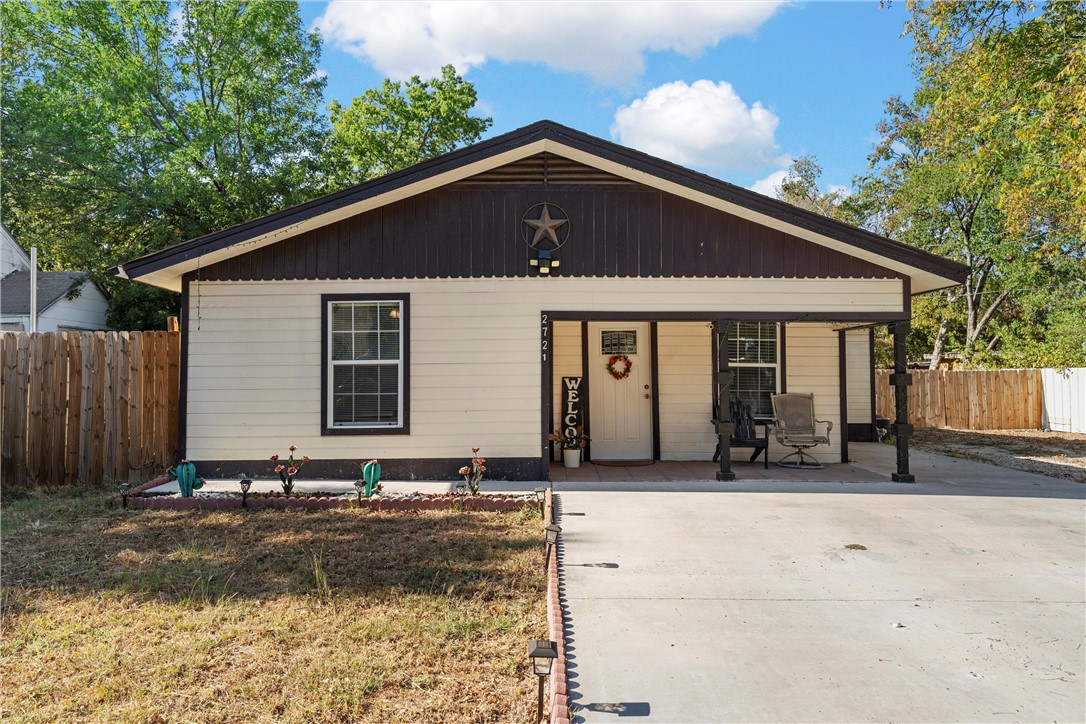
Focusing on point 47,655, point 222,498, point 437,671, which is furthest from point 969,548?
point 222,498

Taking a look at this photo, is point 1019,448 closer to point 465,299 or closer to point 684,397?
point 684,397

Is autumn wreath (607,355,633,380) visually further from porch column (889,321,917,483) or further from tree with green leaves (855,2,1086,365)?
tree with green leaves (855,2,1086,365)

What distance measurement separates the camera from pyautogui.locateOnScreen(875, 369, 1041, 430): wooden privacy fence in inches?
655

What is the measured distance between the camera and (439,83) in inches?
975

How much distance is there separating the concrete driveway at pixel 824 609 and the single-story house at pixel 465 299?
2.01 m

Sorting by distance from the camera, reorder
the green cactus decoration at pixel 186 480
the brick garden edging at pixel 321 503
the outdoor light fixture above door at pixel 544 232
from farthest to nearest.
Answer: the outdoor light fixture above door at pixel 544 232
the green cactus decoration at pixel 186 480
the brick garden edging at pixel 321 503

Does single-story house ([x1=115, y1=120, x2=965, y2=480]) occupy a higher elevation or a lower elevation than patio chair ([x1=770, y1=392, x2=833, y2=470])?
higher

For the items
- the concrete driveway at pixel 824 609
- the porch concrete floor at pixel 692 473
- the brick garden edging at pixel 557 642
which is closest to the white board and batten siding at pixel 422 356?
the porch concrete floor at pixel 692 473

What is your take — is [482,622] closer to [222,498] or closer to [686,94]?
[222,498]

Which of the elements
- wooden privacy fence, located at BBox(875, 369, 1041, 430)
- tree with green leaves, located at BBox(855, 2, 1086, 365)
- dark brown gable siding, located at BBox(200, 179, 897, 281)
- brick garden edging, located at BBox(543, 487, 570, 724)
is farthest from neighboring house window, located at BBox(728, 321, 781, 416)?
wooden privacy fence, located at BBox(875, 369, 1041, 430)

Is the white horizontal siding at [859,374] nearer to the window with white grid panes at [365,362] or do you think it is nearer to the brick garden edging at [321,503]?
the brick garden edging at [321,503]

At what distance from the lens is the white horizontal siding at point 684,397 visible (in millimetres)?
9617

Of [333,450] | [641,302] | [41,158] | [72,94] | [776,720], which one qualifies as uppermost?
[72,94]

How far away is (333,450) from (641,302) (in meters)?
4.16
